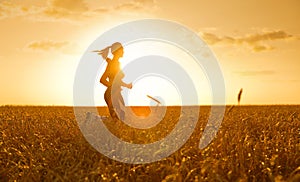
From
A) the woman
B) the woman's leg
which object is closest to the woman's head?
the woman

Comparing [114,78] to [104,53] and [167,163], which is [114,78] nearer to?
[104,53]

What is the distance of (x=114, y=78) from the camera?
1077cm

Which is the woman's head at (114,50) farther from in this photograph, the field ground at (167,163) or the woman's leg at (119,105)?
the field ground at (167,163)

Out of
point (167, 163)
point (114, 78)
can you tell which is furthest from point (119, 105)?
point (167, 163)

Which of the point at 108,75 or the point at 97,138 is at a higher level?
the point at 108,75

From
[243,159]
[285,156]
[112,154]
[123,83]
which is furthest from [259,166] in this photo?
[123,83]

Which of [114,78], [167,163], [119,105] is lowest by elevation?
[167,163]

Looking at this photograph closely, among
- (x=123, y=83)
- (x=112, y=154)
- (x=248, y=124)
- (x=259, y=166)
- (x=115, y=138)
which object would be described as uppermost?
(x=123, y=83)

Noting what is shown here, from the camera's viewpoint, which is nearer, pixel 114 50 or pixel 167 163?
pixel 167 163

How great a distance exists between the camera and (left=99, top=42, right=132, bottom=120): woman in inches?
423

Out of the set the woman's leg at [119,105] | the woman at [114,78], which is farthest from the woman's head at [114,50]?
the woman's leg at [119,105]

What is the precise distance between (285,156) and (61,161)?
3462 mm

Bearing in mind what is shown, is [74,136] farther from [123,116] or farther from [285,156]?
[285,156]

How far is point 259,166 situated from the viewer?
5.29m
